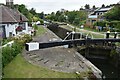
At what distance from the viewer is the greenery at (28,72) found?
1150cm

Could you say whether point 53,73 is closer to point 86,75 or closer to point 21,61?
point 86,75

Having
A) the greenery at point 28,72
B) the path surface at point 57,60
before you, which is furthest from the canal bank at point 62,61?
the greenery at point 28,72

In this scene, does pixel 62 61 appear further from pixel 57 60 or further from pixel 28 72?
pixel 28 72

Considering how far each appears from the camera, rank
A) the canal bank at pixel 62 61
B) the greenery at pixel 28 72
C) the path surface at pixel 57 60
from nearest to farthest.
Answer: the greenery at pixel 28 72, the canal bank at pixel 62 61, the path surface at pixel 57 60

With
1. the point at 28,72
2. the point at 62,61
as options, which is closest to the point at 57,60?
the point at 62,61

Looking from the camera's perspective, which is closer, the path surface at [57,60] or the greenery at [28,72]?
the greenery at [28,72]

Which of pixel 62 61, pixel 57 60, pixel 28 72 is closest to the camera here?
pixel 28 72

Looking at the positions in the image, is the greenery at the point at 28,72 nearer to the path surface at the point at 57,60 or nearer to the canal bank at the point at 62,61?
the canal bank at the point at 62,61

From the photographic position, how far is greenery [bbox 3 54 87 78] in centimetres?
1150

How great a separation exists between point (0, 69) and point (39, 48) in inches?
323

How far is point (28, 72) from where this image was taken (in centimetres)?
1213

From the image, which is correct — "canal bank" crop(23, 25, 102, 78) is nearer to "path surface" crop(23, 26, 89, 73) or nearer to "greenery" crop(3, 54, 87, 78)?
"path surface" crop(23, 26, 89, 73)

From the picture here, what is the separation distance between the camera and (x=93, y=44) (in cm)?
2234

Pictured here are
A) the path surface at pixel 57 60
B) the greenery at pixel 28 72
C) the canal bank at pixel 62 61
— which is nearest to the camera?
the greenery at pixel 28 72
